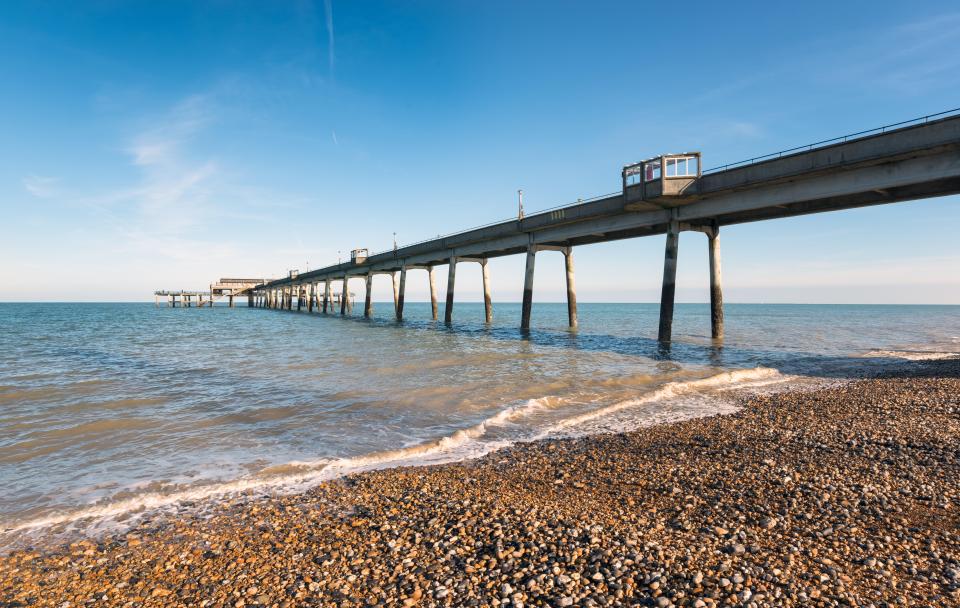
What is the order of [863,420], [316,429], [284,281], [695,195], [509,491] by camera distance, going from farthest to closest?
1. [284,281]
2. [695,195]
3. [316,429]
4. [863,420]
5. [509,491]

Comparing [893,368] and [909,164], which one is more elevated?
[909,164]

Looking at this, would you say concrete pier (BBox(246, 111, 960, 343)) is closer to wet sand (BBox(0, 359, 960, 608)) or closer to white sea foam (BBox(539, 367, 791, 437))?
white sea foam (BBox(539, 367, 791, 437))

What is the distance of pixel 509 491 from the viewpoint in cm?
677

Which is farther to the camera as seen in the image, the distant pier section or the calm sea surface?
the distant pier section

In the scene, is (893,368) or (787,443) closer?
(787,443)

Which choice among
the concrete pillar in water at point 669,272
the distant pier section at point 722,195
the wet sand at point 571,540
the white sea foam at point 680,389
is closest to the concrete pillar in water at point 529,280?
the distant pier section at point 722,195

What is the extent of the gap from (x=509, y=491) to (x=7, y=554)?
6.54 m

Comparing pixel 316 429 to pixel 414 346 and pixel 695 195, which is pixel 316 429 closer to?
pixel 414 346

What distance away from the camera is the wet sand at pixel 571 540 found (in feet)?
13.7

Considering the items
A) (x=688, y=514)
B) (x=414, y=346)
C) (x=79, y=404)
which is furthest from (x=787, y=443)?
(x=414, y=346)

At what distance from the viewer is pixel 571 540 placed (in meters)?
5.02

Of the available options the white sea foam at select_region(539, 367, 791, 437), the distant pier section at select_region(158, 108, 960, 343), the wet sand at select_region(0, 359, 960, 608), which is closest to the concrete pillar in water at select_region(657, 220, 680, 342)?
the distant pier section at select_region(158, 108, 960, 343)

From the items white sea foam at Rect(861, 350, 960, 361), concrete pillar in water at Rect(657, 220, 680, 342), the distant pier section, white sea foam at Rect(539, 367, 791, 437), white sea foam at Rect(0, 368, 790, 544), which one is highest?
the distant pier section

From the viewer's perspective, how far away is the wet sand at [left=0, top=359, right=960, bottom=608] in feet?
13.7
